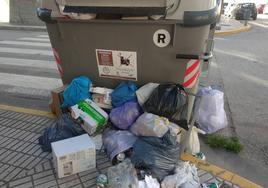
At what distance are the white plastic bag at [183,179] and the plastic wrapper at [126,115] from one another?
65 cm

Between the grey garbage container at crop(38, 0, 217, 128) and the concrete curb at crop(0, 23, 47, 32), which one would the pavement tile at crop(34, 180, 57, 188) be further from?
the concrete curb at crop(0, 23, 47, 32)

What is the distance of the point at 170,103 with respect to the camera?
301 centimetres

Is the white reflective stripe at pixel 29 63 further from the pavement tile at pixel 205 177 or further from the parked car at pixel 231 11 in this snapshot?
the parked car at pixel 231 11

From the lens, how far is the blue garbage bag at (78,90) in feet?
11.2

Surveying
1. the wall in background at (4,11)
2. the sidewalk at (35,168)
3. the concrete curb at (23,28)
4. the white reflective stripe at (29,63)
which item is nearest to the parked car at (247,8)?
the concrete curb at (23,28)

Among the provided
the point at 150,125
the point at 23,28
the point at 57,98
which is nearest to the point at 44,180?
the point at 150,125

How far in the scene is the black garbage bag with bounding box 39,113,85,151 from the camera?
316cm

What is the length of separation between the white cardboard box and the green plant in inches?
58.4

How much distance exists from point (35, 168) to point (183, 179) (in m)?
1.32

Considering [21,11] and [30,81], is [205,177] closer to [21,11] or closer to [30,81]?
[30,81]

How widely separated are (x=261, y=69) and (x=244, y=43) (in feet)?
14.1

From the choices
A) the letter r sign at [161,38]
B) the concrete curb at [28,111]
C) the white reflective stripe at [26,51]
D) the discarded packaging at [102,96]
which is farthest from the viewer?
the white reflective stripe at [26,51]

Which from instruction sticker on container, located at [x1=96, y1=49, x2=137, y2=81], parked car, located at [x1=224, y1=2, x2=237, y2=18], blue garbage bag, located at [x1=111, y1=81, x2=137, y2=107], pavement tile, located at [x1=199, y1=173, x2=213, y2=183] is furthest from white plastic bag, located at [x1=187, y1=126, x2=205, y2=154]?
parked car, located at [x1=224, y1=2, x2=237, y2=18]

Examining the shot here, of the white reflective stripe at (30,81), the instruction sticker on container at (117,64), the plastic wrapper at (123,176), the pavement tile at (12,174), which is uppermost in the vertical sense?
the instruction sticker on container at (117,64)
